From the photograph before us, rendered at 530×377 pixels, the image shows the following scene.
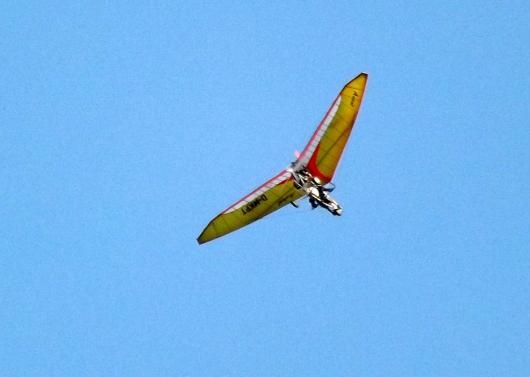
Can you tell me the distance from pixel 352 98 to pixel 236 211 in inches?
572

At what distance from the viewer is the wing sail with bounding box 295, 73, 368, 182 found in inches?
3374

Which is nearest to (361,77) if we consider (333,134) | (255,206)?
(333,134)

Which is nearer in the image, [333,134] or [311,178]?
[333,134]

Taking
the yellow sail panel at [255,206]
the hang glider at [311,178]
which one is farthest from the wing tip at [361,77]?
the yellow sail panel at [255,206]

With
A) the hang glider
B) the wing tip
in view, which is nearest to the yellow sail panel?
the hang glider

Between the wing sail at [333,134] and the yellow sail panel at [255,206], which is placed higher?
the wing sail at [333,134]

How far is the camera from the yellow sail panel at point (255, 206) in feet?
292

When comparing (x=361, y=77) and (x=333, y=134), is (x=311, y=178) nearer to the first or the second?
(x=333, y=134)

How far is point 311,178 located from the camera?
8906 cm

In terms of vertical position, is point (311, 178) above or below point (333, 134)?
below

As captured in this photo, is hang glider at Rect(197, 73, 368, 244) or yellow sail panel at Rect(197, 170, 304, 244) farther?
yellow sail panel at Rect(197, 170, 304, 244)

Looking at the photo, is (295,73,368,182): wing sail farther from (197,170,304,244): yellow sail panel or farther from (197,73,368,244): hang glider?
(197,170,304,244): yellow sail panel

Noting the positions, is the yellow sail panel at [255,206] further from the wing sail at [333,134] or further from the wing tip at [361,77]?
the wing tip at [361,77]

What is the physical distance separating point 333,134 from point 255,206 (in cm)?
961
